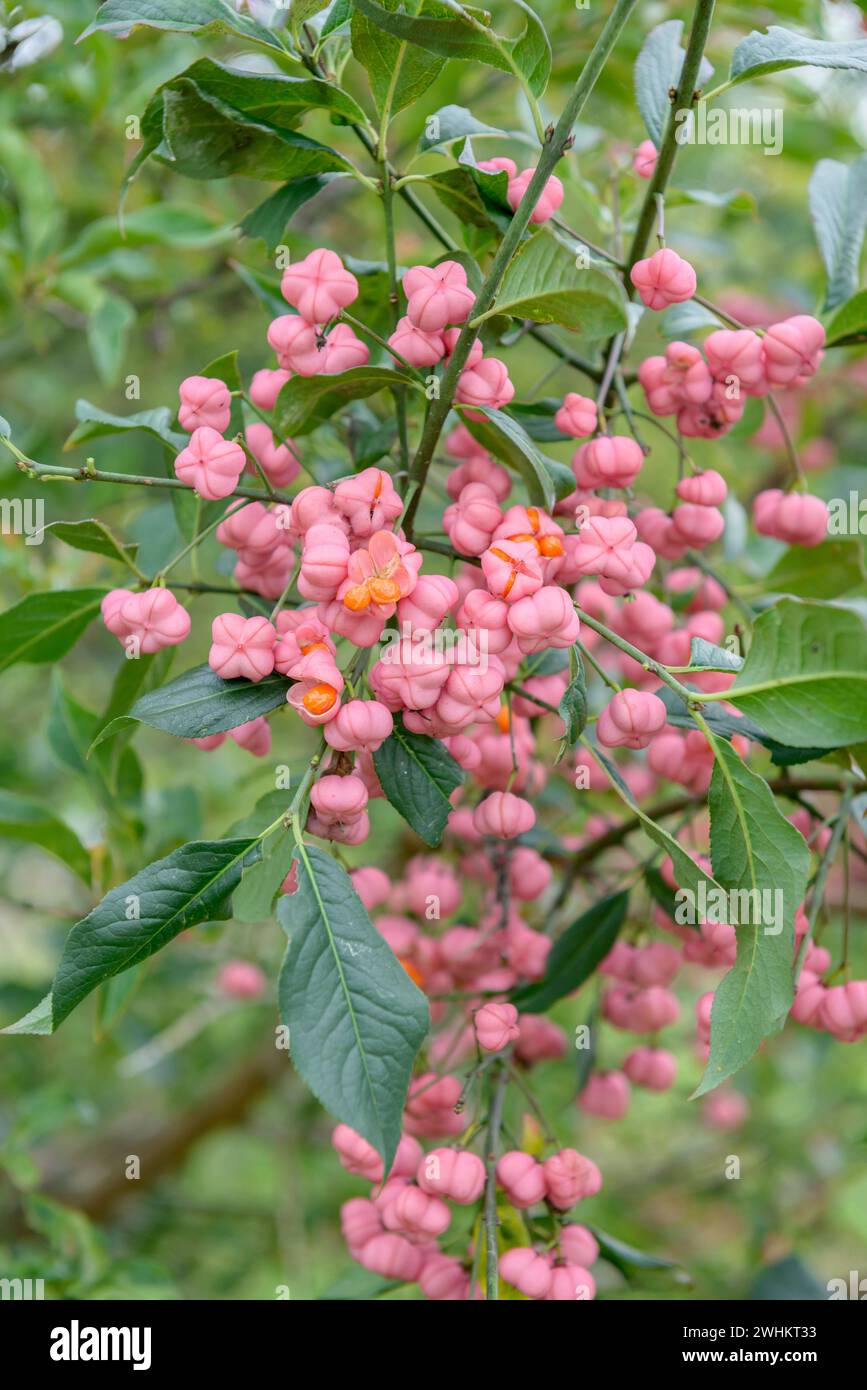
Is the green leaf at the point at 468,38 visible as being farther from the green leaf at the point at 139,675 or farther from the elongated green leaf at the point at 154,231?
the elongated green leaf at the point at 154,231

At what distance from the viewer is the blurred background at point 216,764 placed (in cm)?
155

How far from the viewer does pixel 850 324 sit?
43.1 inches

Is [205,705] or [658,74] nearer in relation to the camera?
[205,705]

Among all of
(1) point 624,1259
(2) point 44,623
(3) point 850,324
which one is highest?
(3) point 850,324

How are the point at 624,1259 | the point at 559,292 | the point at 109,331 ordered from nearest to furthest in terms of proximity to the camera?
the point at 559,292 → the point at 624,1259 → the point at 109,331

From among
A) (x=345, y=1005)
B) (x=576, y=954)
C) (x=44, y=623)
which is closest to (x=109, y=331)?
(x=44, y=623)

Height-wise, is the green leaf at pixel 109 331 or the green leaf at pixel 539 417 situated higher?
the green leaf at pixel 109 331

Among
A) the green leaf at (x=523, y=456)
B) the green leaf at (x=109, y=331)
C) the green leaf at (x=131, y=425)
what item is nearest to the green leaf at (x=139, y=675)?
the green leaf at (x=131, y=425)

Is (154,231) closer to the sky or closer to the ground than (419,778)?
closer to the sky

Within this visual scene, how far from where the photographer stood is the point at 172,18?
2.79 ft

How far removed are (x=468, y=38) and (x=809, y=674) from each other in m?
0.46

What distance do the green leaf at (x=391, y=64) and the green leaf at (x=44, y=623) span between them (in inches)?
18.4

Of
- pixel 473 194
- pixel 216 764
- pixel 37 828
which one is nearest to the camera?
pixel 473 194

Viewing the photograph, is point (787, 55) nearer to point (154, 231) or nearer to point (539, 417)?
point (539, 417)
